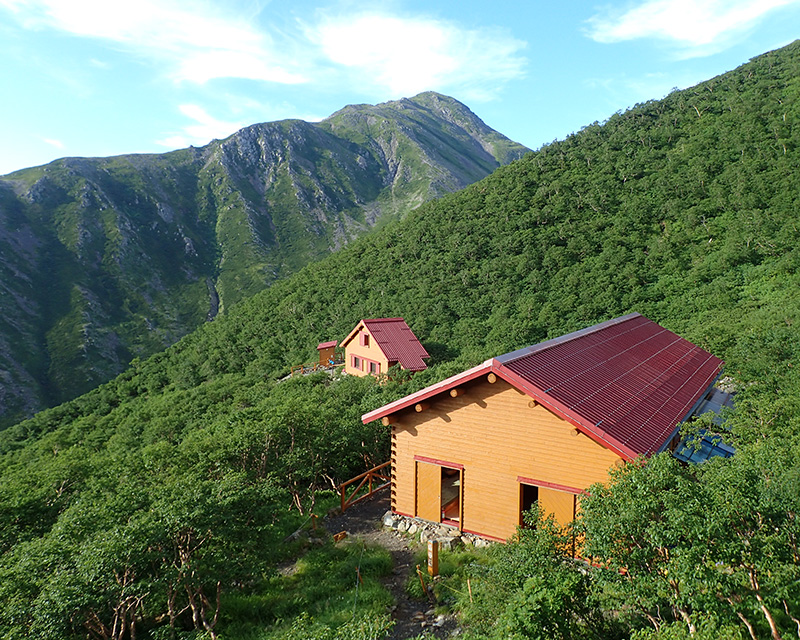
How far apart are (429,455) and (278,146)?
6909 inches

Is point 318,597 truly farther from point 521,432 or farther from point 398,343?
point 398,343

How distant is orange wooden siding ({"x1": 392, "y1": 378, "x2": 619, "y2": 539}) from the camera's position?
10.7m

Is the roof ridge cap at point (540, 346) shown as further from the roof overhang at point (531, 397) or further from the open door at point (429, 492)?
the open door at point (429, 492)

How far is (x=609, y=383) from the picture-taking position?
1298cm

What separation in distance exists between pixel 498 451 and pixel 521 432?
2.80ft

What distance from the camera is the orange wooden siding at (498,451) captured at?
10.7 metres

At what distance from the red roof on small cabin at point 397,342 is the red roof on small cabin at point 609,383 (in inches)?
701

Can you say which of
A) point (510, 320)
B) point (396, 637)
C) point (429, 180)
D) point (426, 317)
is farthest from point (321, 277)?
point (429, 180)

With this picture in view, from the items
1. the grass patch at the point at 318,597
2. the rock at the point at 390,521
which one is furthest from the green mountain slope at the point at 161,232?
the rock at the point at 390,521

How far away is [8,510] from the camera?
40.0 ft

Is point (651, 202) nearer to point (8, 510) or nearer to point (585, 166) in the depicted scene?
point (585, 166)

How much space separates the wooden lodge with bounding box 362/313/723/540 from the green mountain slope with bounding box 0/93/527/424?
78407 mm

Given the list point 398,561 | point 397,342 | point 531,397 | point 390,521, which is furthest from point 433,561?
point 397,342

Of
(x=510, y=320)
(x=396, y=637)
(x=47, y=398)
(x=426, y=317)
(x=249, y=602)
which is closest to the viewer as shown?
(x=396, y=637)
